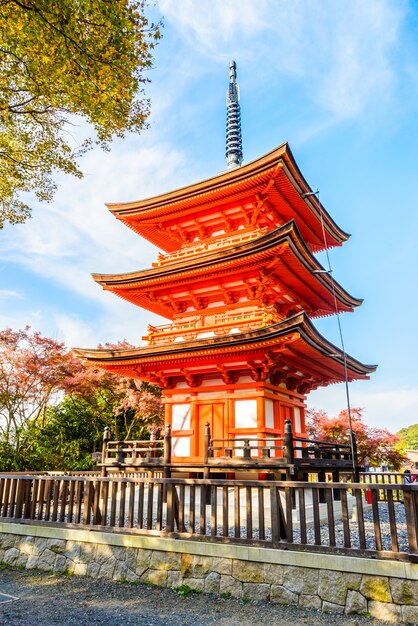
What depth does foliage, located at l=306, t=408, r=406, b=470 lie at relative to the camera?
21.2 meters

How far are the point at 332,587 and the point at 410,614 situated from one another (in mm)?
895

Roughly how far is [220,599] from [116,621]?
1.43 m

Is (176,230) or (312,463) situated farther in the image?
(176,230)

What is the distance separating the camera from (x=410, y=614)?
4945 mm

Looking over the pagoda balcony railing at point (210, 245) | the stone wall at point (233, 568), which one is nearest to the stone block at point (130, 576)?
the stone wall at point (233, 568)

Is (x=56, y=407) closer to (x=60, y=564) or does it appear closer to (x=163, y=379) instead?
(x=163, y=379)

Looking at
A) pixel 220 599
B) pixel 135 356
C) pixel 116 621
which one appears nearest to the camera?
pixel 116 621

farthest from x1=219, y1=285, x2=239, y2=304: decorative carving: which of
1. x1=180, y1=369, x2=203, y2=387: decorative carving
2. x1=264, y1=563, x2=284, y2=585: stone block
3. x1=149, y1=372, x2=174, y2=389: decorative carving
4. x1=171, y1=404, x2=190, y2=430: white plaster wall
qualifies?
x1=264, y1=563, x2=284, y2=585: stone block

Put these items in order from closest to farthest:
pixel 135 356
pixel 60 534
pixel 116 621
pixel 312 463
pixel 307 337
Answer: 1. pixel 116 621
2. pixel 60 534
3. pixel 312 463
4. pixel 307 337
5. pixel 135 356

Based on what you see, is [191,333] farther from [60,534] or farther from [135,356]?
[60,534]

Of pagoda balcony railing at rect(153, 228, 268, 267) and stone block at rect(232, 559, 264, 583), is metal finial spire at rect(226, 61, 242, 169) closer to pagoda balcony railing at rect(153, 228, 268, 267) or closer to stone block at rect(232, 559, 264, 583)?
pagoda balcony railing at rect(153, 228, 268, 267)

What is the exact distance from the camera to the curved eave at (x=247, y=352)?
12062mm

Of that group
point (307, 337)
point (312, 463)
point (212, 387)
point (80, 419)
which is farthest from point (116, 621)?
point (80, 419)

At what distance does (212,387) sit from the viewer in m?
14.7
